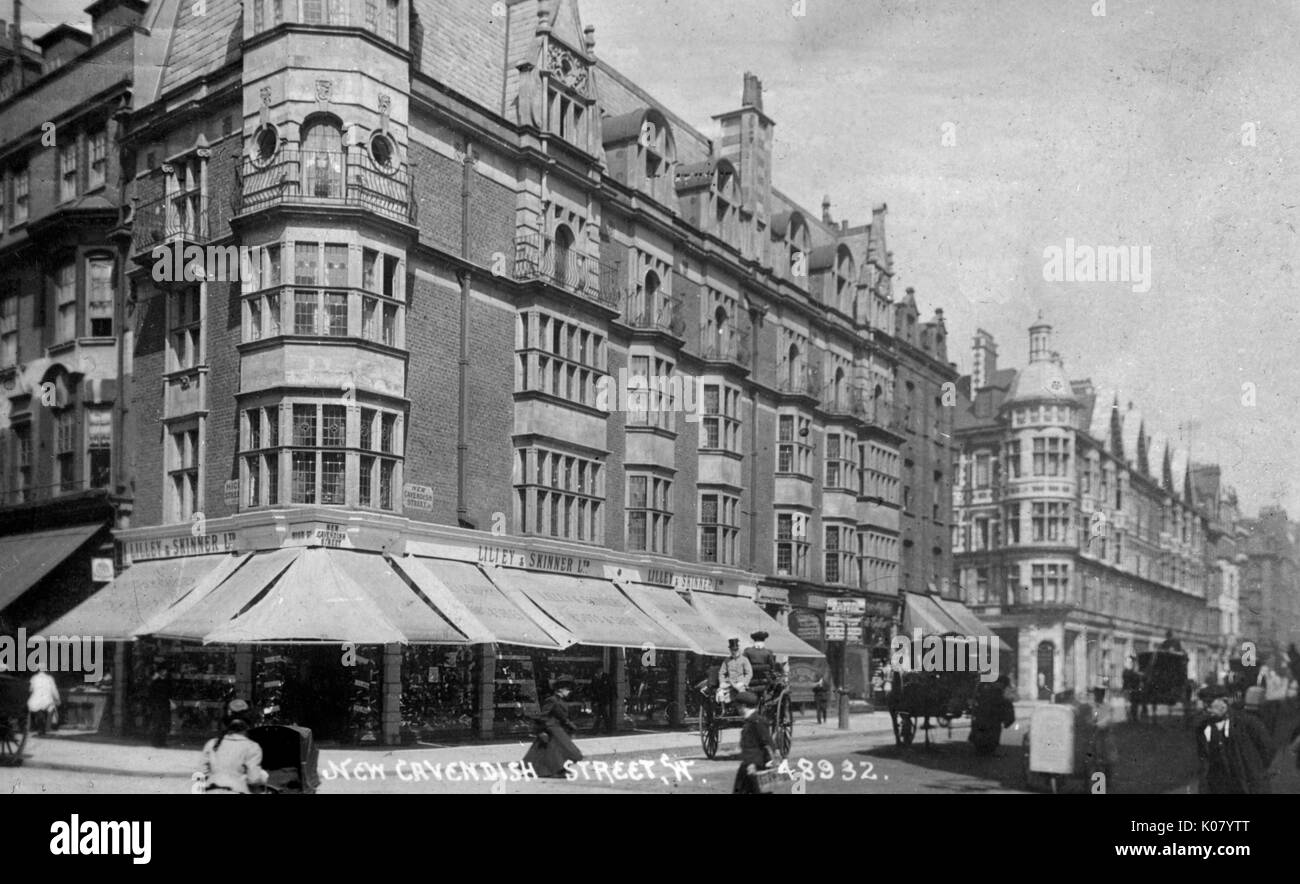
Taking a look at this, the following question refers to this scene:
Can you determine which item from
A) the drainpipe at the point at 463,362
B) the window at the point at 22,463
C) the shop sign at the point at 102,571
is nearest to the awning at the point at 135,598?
the shop sign at the point at 102,571

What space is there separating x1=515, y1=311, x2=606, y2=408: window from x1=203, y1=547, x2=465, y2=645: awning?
540 centimetres

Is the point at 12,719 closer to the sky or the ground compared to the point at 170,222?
closer to the ground

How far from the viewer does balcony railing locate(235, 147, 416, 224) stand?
21750 millimetres

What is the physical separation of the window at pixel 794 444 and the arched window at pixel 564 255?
5.68 metres

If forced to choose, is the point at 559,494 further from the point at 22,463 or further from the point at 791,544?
the point at 22,463

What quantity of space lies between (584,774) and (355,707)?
523 centimetres

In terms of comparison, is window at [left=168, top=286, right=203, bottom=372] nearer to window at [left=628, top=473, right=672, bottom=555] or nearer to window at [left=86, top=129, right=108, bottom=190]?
window at [left=86, top=129, right=108, bottom=190]

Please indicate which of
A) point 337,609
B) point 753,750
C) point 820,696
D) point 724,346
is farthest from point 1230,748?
point 724,346

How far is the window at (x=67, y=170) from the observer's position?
85.8 feet

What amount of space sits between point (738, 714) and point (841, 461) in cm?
964

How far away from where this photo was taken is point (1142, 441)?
2180 cm

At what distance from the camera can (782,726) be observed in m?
20.3

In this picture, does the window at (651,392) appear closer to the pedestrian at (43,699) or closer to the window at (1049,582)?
the window at (1049,582)
